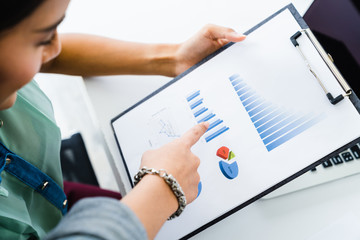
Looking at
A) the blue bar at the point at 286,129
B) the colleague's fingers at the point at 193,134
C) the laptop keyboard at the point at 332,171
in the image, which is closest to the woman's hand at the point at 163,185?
the colleague's fingers at the point at 193,134

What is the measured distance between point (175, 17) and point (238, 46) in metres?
0.25

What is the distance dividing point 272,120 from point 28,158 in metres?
0.45

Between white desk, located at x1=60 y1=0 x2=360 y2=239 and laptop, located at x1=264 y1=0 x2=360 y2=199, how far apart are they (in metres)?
0.02

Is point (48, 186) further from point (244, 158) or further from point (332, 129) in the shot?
point (332, 129)

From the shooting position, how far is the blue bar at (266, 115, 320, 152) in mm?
474

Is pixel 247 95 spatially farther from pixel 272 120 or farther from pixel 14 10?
pixel 14 10

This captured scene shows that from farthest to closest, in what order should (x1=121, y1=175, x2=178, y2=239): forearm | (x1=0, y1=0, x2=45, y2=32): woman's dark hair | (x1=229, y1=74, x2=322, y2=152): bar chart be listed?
(x1=229, y1=74, x2=322, y2=152): bar chart, (x1=121, y1=175, x2=178, y2=239): forearm, (x1=0, y1=0, x2=45, y2=32): woman's dark hair

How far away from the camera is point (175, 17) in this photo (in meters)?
0.74

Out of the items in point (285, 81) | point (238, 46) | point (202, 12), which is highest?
point (202, 12)

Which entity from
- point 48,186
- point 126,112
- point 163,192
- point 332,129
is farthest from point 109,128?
point 332,129

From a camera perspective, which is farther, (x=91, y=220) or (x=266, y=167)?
(x=266, y=167)

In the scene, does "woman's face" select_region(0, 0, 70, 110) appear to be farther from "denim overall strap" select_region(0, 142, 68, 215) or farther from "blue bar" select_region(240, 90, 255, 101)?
"blue bar" select_region(240, 90, 255, 101)

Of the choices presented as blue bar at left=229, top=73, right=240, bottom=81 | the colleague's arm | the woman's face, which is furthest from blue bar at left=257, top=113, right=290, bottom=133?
the woman's face

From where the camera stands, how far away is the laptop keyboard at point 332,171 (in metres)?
0.55
